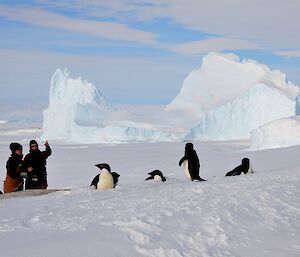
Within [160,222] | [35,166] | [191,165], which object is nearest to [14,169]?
[35,166]

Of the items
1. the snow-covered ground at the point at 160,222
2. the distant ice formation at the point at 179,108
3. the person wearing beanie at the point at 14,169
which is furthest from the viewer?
the distant ice formation at the point at 179,108

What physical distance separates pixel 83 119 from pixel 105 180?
123 ft

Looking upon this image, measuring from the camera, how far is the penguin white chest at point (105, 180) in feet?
A: 25.6

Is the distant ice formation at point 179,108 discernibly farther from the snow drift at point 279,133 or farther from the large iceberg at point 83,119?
the snow drift at point 279,133

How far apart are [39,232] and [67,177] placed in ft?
46.7

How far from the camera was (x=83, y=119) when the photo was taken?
44.9m

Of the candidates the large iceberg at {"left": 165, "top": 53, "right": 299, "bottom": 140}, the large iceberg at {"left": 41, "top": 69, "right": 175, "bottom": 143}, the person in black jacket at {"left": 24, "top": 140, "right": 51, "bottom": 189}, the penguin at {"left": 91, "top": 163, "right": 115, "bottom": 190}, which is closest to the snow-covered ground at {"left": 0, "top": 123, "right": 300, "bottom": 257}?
the penguin at {"left": 91, "top": 163, "right": 115, "bottom": 190}

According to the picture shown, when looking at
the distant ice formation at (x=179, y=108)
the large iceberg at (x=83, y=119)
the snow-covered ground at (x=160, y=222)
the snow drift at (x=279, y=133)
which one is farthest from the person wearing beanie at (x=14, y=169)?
the large iceberg at (x=83, y=119)

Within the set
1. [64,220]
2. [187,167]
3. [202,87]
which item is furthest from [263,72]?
[64,220]

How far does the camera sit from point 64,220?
4922 millimetres

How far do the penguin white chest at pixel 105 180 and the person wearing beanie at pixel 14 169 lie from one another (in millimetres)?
1190

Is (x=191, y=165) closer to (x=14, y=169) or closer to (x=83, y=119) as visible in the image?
(x=14, y=169)

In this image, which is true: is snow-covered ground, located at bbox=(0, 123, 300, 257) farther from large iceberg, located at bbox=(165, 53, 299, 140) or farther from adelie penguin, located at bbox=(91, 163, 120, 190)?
large iceberg, located at bbox=(165, 53, 299, 140)

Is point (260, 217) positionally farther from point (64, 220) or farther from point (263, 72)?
point (263, 72)
